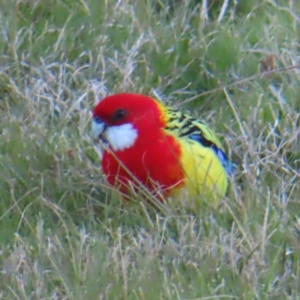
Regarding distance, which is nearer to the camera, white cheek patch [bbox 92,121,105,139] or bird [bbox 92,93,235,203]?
bird [bbox 92,93,235,203]

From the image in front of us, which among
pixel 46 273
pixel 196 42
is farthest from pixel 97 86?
pixel 46 273

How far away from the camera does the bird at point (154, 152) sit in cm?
346

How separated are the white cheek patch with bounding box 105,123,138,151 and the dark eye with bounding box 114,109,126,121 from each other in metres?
0.03

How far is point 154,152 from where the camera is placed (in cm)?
348

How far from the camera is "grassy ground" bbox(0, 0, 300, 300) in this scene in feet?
10.2

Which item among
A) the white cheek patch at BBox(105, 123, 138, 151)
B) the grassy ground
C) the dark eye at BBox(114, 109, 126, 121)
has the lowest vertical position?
the grassy ground

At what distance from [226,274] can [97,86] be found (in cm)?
155

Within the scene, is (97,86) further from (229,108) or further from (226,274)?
(226,274)

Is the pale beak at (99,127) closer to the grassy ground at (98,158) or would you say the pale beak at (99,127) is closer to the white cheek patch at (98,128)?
the white cheek patch at (98,128)

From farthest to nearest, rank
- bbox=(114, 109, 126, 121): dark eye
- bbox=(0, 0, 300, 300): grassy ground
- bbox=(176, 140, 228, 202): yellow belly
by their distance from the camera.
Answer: bbox=(114, 109, 126, 121): dark eye
bbox=(176, 140, 228, 202): yellow belly
bbox=(0, 0, 300, 300): grassy ground

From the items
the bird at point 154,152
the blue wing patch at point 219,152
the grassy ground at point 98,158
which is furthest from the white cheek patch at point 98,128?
the blue wing patch at point 219,152

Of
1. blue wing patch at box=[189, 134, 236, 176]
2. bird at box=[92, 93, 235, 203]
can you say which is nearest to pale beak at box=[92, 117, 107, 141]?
bird at box=[92, 93, 235, 203]

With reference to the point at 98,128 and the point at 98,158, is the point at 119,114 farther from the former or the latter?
the point at 98,158

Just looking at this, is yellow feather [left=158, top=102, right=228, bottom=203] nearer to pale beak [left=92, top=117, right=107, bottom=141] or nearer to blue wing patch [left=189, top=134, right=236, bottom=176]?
blue wing patch [left=189, top=134, right=236, bottom=176]
